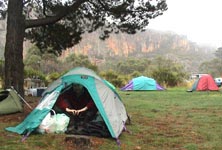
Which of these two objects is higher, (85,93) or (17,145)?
(85,93)

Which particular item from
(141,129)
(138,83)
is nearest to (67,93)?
(141,129)

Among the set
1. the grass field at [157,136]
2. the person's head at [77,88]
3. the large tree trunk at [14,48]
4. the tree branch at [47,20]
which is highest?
the tree branch at [47,20]

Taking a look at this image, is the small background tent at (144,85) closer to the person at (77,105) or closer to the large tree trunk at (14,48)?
the large tree trunk at (14,48)

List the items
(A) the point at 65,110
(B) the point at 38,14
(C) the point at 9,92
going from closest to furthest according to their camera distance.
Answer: (A) the point at 65,110, (C) the point at 9,92, (B) the point at 38,14

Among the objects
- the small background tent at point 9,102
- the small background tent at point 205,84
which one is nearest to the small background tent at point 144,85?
the small background tent at point 205,84

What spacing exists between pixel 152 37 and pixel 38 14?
89356 millimetres

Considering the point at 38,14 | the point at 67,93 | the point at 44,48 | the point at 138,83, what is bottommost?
the point at 138,83

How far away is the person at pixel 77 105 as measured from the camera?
7191 millimetres

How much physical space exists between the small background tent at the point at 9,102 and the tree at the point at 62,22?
0.37m

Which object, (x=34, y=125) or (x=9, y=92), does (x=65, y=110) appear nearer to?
(x=34, y=125)

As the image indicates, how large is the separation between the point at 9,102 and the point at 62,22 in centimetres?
427

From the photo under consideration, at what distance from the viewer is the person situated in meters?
7.19

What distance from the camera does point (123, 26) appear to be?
11367mm

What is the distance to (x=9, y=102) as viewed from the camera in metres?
8.93
